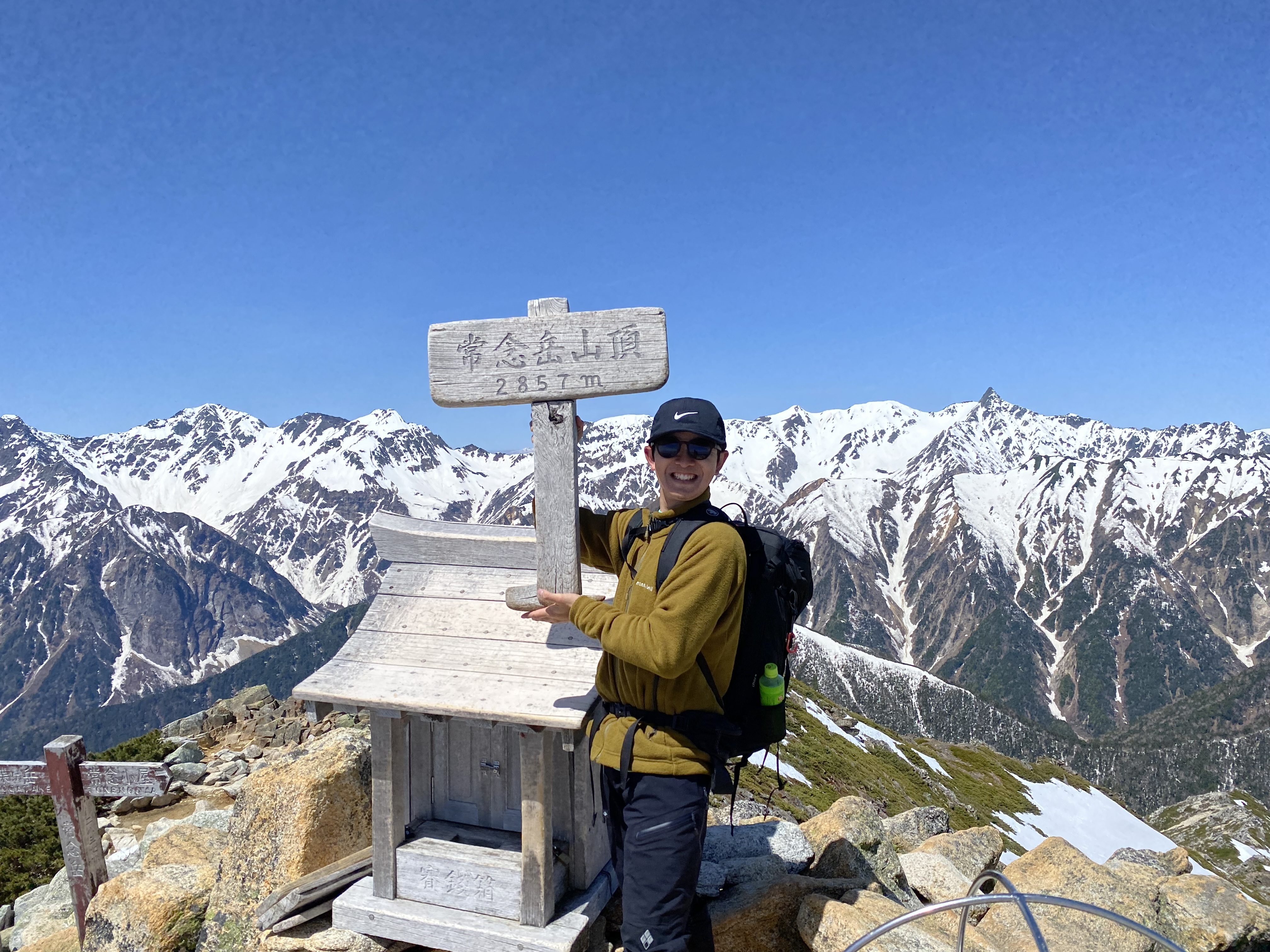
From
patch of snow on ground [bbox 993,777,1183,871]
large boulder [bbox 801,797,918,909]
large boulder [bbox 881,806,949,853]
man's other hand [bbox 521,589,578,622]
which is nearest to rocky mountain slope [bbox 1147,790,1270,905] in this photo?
patch of snow on ground [bbox 993,777,1183,871]

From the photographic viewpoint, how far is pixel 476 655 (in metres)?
7.95

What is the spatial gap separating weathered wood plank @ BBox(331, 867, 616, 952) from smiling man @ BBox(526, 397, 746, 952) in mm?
2040

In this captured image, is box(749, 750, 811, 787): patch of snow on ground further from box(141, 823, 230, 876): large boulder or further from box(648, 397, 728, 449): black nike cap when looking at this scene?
box(648, 397, 728, 449): black nike cap

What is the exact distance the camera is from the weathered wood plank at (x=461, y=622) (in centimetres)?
800

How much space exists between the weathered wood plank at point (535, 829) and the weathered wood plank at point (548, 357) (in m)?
3.50

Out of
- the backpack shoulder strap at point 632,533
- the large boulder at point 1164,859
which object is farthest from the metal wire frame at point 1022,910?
the large boulder at point 1164,859

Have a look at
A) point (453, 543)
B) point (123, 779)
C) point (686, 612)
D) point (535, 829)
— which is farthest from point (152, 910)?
point (686, 612)

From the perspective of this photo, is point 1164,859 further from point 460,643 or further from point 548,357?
point 548,357

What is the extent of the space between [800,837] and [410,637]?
6.36 m

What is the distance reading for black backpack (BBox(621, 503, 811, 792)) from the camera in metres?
6.00

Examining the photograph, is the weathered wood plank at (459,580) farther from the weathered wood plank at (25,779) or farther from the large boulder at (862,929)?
the weathered wood plank at (25,779)

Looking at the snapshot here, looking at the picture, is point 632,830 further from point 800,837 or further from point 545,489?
point 800,837

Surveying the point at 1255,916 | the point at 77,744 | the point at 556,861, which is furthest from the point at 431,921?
the point at 1255,916

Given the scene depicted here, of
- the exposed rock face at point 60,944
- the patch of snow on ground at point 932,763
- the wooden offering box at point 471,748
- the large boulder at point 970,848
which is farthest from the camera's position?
the patch of snow on ground at point 932,763
